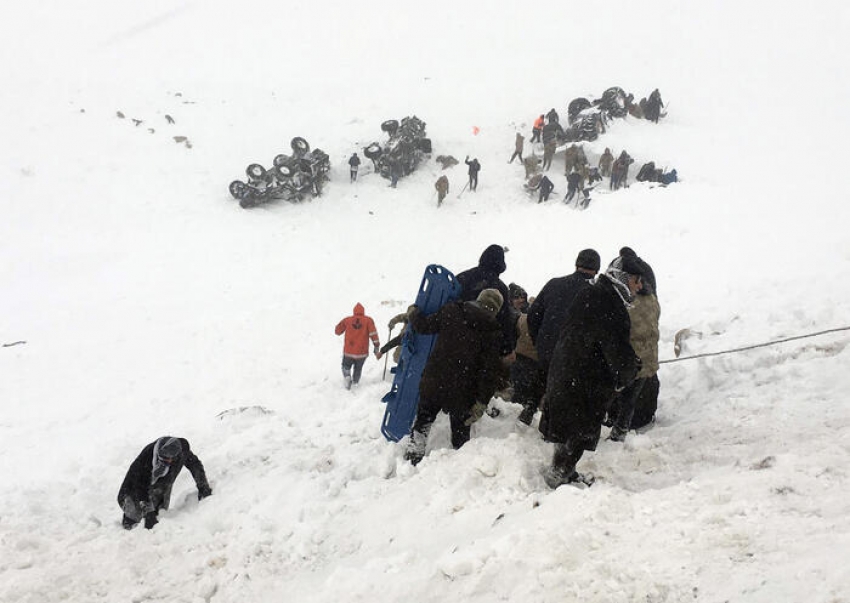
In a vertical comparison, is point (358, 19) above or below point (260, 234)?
above

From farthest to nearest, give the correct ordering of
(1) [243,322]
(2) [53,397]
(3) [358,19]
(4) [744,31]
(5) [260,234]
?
(3) [358,19] < (4) [744,31] < (5) [260,234] < (1) [243,322] < (2) [53,397]

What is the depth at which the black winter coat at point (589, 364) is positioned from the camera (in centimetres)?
358

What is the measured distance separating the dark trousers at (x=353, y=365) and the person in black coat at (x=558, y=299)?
4832 millimetres

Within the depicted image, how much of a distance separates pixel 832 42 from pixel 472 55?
66.6 ft

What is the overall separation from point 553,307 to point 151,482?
4.14m

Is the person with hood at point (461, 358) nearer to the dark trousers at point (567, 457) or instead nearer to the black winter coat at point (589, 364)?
the black winter coat at point (589, 364)

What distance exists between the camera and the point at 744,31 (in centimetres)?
3112

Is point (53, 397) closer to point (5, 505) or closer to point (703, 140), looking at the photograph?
point (5, 505)

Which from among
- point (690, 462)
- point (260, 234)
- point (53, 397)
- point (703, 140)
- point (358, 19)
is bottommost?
point (53, 397)

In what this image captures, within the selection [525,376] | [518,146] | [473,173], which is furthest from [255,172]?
[525,376]

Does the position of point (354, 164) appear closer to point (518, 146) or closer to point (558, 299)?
point (518, 146)

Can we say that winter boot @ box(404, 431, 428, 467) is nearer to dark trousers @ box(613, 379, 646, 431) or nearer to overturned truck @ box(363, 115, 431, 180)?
dark trousers @ box(613, 379, 646, 431)

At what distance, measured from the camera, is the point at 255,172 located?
61.6ft

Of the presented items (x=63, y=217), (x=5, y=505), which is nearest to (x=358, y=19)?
(x=63, y=217)
